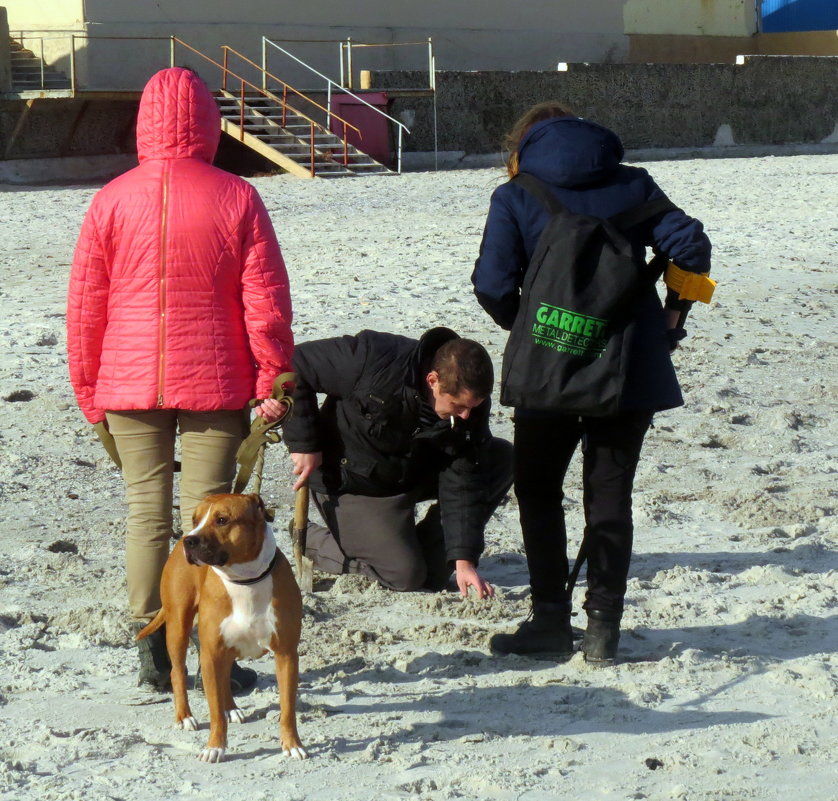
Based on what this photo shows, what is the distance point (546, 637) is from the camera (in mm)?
4086

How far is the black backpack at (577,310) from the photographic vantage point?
11.9ft

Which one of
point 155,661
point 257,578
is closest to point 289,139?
point 155,661

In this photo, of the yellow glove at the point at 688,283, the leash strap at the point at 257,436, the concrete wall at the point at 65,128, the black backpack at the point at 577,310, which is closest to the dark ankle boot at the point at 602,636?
the black backpack at the point at 577,310

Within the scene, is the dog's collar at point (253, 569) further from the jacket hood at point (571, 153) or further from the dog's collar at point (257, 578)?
the jacket hood at point (571, 153)

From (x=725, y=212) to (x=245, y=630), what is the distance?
1141 cm

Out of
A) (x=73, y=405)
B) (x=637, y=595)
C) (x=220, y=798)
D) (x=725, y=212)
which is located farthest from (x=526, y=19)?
(x=220, y=798)

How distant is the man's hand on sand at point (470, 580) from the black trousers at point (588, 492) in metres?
0.16

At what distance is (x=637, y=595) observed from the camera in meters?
4.63

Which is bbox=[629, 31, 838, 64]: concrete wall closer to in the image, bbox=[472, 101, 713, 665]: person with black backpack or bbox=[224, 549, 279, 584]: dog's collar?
bbox=[472, 101, 713, 665]: person with black backpack

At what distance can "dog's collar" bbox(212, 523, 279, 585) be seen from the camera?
3.22 meters

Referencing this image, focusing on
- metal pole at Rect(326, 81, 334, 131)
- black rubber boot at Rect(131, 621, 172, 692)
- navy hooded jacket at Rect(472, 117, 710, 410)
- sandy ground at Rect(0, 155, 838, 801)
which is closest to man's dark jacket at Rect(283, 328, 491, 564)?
sandy ground at Rect(0, 155, 838, 801)

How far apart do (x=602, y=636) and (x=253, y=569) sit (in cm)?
126

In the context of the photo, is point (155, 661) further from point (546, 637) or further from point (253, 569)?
point (546, 637)

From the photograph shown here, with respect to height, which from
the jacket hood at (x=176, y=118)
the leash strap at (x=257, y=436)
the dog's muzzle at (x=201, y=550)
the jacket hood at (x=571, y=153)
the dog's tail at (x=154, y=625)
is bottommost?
the dog's tail at (x=154, y=625)
